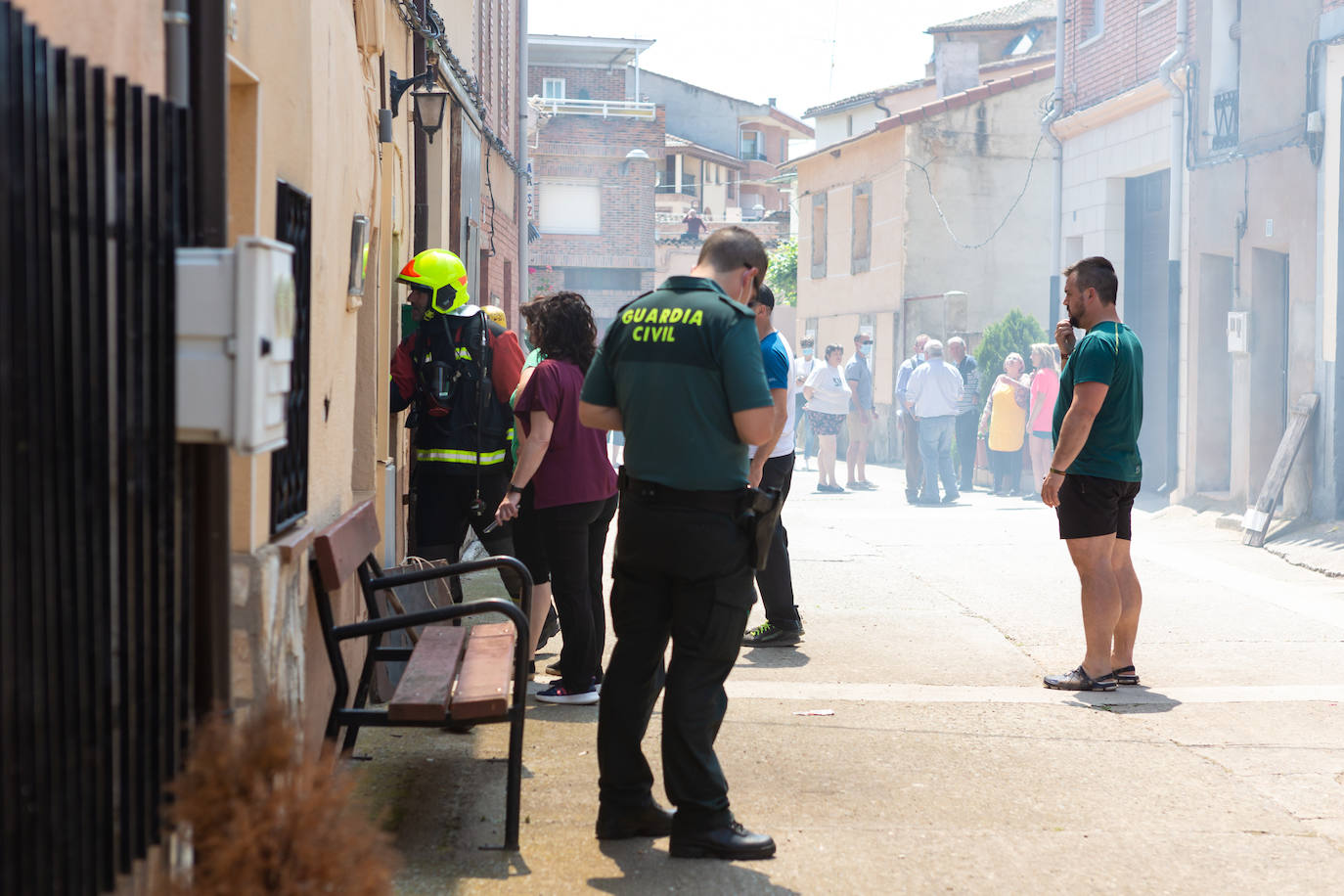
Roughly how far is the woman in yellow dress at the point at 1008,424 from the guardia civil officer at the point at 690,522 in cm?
1378

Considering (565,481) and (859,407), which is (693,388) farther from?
(859,407)

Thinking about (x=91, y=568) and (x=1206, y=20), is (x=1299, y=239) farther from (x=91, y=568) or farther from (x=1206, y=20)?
(x=91, y=568)

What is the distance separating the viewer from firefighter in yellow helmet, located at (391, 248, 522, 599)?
7047mm

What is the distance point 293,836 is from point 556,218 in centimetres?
5034

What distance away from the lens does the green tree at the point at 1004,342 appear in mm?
21656

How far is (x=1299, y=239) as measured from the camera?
13.9 meters

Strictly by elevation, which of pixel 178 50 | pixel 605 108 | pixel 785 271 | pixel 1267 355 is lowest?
pixel 1267 355

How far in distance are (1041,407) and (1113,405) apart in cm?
1057

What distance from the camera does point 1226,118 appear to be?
15609 mm

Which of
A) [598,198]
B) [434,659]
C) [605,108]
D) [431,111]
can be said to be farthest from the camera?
[605,108]

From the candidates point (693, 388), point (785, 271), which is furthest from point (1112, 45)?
point (785, 271)

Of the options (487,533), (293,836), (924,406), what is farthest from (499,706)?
(924,406)

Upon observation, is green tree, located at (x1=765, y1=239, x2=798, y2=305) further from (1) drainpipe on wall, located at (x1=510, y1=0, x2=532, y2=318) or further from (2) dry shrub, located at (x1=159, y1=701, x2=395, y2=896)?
(2) dry shrub, located at (x1=159, y1=701, x2=395, y2=896)

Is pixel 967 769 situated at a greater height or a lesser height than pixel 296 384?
lesser
